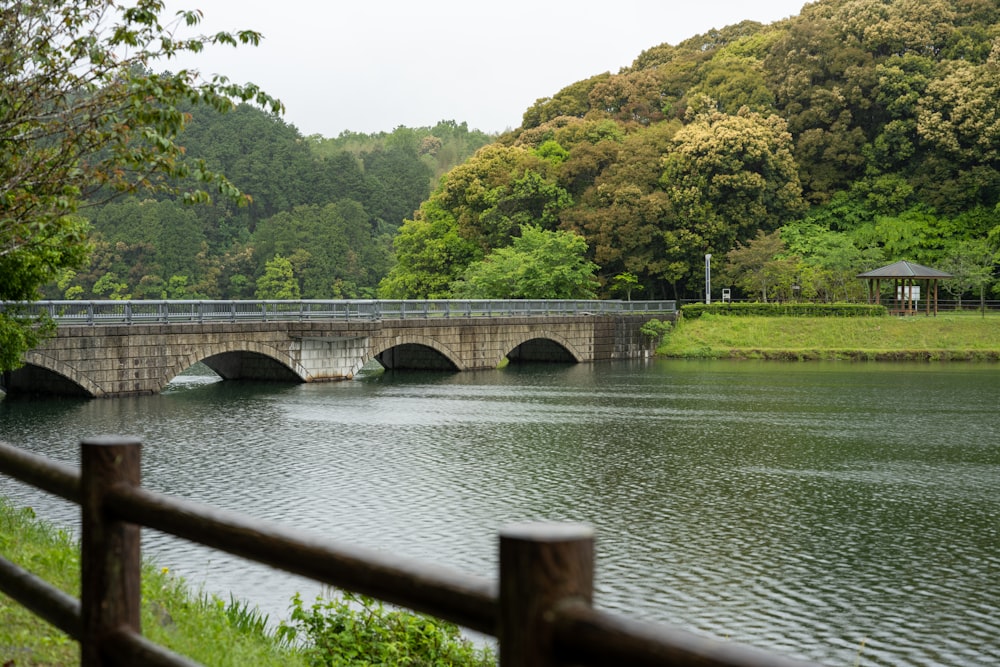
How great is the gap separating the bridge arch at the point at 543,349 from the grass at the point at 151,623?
34657mm

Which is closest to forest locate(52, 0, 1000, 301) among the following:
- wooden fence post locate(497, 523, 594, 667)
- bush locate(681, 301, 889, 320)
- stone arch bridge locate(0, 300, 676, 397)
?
bush locate(681, 301, 889, 320)

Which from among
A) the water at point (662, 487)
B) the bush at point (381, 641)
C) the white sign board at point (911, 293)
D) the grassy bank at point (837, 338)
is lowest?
the water at point (662, 487)

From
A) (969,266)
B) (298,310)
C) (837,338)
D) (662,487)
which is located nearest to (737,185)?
(837,338)

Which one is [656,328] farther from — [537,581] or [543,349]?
[537,581]

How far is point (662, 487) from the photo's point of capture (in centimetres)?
1775

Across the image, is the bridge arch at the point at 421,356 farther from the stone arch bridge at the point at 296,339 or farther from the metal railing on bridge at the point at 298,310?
the metal railing on bridge at the point at 298,310

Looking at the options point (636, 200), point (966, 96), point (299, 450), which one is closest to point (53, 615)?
point (299, 450)

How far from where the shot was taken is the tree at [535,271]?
5516cm

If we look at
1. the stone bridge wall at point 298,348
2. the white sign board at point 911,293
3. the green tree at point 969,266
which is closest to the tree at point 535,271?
the stone bridge wall at point 298,348

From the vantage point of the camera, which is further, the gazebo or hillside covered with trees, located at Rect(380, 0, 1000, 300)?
hillside covered with trees, located at Rect(380, 0, 1000, 300)

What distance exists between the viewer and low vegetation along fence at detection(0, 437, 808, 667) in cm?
219

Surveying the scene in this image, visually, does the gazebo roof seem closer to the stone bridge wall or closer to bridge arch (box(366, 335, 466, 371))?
the stone bridge wall

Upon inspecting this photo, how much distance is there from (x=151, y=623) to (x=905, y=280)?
55956 millimetres

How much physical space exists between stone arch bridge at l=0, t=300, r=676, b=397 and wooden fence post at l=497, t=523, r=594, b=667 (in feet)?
81.7
